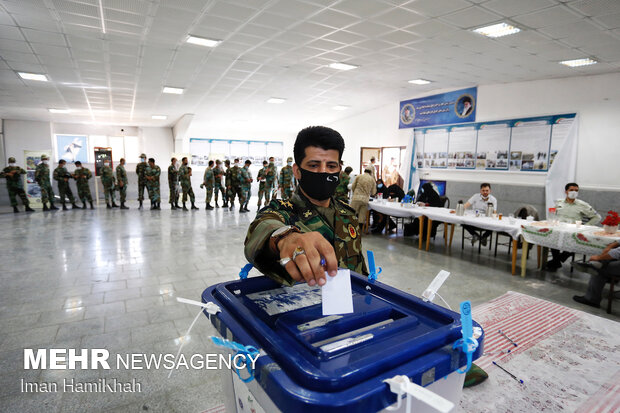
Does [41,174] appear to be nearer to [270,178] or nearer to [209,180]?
[209,180]

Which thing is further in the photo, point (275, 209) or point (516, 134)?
point (516, 134)

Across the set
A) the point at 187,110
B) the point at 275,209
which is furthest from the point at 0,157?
the point at 275,209

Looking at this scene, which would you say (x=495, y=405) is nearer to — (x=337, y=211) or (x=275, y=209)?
(x=337, y=211)

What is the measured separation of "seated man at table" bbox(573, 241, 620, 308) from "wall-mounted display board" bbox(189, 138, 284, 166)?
1453 centimetres

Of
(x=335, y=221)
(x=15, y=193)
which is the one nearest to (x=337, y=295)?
(x=335, y=221)

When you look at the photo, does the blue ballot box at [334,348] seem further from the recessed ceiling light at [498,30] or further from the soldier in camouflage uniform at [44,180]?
the soldier in camouflage uniform at [44,180]

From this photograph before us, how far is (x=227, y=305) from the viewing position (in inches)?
38.9

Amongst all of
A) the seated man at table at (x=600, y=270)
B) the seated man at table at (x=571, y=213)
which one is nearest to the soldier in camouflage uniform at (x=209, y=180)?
the seated man at table at (x=571, y=213)

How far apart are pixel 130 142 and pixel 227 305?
18.5 m

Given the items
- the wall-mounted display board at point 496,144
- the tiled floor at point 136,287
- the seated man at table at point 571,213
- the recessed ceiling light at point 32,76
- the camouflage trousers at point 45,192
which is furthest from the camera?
the camouflage trousers at point 45,192

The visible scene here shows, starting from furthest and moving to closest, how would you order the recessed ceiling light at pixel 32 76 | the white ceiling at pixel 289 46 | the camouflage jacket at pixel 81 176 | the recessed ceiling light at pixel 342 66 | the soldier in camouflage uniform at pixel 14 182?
the camouflage jacket at pixel 81 176 < the soldier in camouflage uniform at pixel 14 182 < the recessed ceiling light at pixel 32 76 < the recessed ceiling light at pixel 342 66 < the white ceiling at pixel 289 46

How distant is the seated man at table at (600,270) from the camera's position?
3.31 m

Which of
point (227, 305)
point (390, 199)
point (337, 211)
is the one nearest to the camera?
point (227, 305)

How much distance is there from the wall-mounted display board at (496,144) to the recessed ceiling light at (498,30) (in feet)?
10.3
